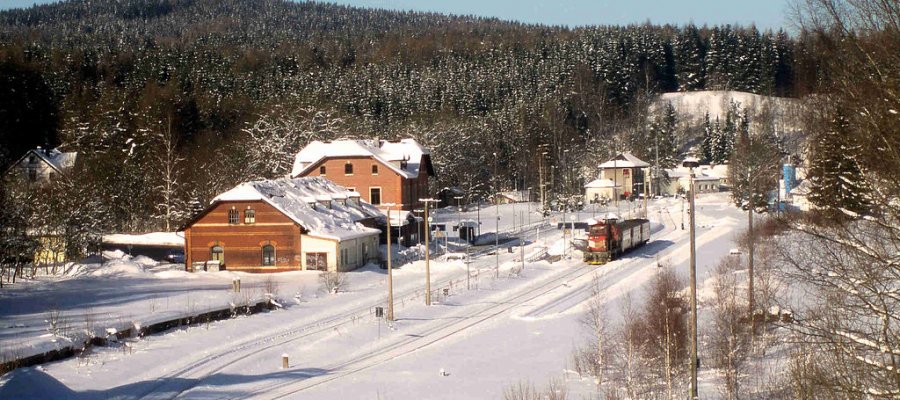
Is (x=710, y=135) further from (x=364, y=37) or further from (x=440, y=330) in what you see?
(x=440, y=330)

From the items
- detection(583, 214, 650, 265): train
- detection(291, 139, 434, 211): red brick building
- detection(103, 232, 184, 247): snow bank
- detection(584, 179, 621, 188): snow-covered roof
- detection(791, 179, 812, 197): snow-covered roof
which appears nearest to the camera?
detection(791, 179, 812, 197): snow-covered roof

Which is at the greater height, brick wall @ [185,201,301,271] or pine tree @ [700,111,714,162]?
pine tree @ [700,111,714,162]

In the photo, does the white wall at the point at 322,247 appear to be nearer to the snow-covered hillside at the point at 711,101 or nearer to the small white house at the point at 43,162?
the small white house at the point at 43,162

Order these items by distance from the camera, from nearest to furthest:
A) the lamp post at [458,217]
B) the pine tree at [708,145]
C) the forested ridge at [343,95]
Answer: the lamp post at [458,217] < the forested ridge at [343,95] < the pine tree at [708,145]

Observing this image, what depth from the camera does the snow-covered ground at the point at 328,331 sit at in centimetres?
2380

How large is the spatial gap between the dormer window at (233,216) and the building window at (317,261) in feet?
14.2

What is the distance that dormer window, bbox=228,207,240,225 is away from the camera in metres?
49.1

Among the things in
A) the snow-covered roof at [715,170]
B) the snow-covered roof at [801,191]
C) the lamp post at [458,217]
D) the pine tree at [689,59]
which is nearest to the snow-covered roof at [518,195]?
the lamp post at [458,217]

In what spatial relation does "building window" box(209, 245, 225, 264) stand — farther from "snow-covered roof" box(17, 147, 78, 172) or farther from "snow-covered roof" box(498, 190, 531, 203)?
"snow-covered roof" box(498, 190, 531, 203)

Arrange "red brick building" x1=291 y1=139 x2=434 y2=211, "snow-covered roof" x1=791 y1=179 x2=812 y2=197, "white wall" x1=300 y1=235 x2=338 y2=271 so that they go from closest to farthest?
"snow-covered roof" x1=791 y1=179 x2=812 y2=197, "white wall" x1=300 y1=235 x2=338 y2=271, "red brick building" x1=291 y1=139 x2=434 y2=211

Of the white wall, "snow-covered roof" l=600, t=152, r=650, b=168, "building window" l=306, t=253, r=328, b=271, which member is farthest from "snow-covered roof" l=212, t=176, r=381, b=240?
"snow-covered roof" l=600, t=152, r=650, b=168

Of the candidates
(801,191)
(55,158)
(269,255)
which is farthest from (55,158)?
(801,191)

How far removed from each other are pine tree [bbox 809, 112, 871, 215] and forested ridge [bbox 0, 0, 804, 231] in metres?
44.3

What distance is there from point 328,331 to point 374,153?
36.6m
